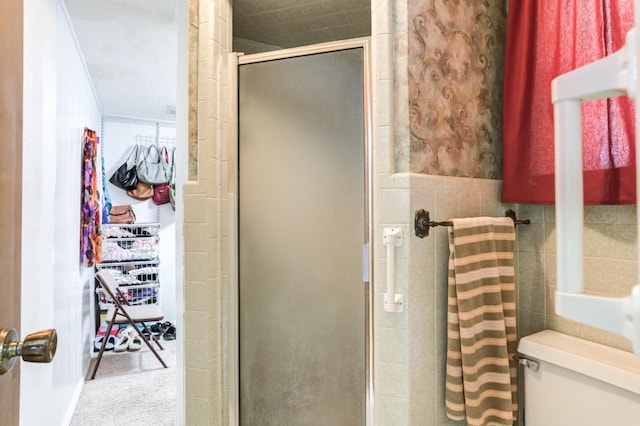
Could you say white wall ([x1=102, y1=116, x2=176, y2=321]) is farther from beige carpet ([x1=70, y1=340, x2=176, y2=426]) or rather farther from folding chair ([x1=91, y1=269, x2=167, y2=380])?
beige carpet ([x1=70, y1=340, x2=176, y2=426])

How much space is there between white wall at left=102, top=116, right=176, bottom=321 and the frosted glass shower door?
10.9 feet

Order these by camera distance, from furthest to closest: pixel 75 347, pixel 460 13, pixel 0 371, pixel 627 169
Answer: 1. pixel 75 347
2. pixel 460 13
3. pixel 627 169
4. pixel 0 371

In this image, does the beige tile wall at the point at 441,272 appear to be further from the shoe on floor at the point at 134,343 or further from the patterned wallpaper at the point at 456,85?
the shoe on floor at the point at 134,343

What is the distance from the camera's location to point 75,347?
2.58 meters

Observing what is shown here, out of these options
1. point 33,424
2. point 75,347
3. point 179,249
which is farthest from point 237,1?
point 75,347

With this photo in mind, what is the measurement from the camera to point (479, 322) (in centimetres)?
123

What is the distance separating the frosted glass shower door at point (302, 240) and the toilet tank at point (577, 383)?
587 mm

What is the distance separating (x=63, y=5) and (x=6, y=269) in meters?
1.93

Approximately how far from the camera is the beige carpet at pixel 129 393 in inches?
96.0

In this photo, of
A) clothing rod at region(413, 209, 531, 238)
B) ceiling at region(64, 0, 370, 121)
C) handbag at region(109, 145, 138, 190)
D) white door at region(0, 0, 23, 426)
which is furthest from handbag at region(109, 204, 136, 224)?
clothing rod at region(413, 209, 531, 238)

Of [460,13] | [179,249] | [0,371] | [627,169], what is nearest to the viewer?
[0,371]

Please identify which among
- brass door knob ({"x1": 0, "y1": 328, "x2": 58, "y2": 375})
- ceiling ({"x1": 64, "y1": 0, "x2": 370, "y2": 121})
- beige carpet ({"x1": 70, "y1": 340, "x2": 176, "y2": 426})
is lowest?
beige carpet ({"x1": 70, "y1": 340, "x2": 176, "y2": 426})

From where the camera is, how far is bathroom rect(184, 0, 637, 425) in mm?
1195

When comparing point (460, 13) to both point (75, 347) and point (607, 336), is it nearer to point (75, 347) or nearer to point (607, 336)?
point (607, 336)
